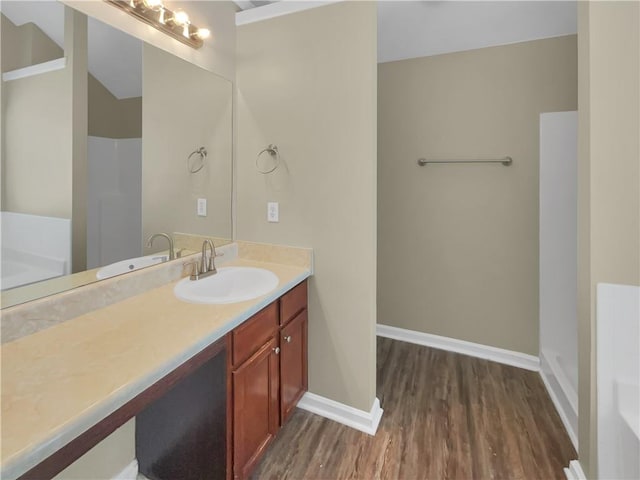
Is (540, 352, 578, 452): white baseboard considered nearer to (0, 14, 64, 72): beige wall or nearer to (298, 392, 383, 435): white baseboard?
(298, 392, 383, 435): white baseboard

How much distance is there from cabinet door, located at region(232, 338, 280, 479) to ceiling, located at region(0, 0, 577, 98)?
1.30 m

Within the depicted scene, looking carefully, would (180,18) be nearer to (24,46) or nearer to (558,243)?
(24,46)

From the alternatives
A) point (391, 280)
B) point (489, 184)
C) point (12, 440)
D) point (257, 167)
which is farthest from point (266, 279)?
point (489, 184)

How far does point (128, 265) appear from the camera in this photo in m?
1.37

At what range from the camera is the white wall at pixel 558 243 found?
2117 millimetres

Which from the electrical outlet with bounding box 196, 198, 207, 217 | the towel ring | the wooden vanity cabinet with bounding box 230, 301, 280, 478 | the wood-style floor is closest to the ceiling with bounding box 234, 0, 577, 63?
the towel ring

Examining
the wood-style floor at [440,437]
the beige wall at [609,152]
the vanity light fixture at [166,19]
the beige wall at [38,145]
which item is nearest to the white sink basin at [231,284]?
the beige wall at [38,145]

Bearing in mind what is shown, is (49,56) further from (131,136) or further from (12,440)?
(12,440)

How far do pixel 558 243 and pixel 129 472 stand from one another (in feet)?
9.29

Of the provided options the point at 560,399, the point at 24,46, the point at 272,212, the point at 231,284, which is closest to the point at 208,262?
the point at 231,284

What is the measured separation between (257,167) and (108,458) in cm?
156

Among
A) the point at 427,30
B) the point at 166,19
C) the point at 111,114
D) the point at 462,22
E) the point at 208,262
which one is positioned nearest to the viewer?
the point at 111,114

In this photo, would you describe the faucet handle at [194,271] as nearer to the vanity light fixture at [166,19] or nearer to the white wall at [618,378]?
the vanity light fixture at [166,19]

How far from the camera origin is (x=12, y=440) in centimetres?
59
